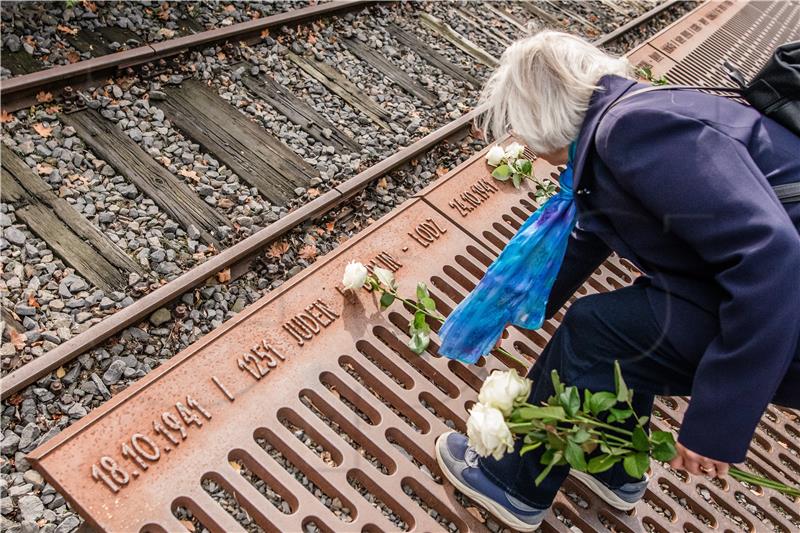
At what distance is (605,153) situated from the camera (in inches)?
81.2

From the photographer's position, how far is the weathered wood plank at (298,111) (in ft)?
14.6

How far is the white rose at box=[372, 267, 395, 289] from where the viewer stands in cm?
312

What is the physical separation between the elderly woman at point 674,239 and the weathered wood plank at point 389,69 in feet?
9.11

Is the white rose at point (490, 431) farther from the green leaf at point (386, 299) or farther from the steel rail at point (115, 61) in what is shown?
the steel rail at point (115, 61)

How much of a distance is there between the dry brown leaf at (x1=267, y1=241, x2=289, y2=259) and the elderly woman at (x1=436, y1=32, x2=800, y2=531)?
57.4 inches

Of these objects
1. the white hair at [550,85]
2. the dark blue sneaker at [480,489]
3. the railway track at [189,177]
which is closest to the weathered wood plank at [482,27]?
the railway track at [189,177]

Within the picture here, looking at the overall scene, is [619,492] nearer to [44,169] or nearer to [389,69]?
[44,169]

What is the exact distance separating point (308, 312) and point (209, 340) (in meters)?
0.42

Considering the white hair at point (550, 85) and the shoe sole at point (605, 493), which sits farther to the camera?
the shoe sole at point (605, 493)

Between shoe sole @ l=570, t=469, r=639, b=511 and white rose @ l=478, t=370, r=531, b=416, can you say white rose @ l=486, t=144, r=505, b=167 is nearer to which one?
shoe sole @ l=570, t=469, r=639, b=511

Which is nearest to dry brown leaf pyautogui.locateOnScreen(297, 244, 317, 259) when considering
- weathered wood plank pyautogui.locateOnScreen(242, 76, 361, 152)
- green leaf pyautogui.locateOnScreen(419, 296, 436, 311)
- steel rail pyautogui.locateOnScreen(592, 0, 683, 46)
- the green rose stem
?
the green rose stem

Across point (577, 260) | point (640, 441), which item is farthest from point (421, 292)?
point (640, 441)

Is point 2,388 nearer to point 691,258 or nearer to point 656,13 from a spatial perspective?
point 691,258

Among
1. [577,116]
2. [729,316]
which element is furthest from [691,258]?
[577,116]
